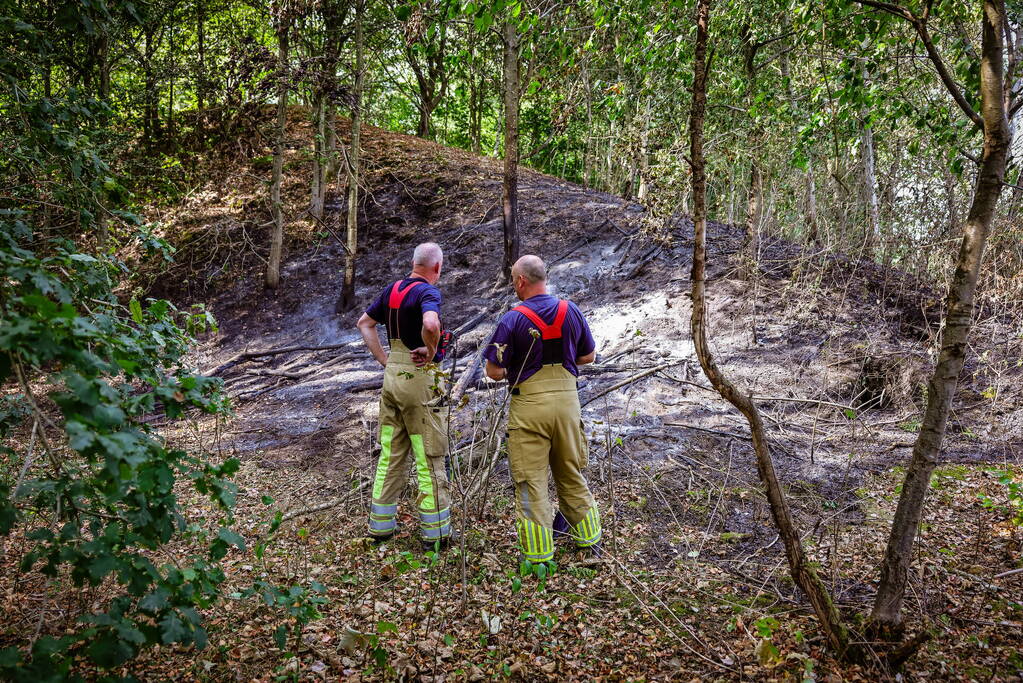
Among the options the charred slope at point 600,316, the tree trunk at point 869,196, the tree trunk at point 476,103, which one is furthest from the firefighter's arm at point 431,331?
the tree trunk at point 476,103

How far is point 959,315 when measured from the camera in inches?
112

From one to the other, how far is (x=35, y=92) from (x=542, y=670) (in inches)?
200

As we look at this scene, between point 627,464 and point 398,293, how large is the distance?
9.15 feet

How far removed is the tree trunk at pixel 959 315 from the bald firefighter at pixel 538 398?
6.03 feet

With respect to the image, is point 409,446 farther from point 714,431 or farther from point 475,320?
point 475,320

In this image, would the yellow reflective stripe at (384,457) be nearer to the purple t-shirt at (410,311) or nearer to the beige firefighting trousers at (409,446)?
the beige firefighting trousers at (409,446)

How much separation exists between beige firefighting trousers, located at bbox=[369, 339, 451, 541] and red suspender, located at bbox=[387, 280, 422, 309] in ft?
0.91

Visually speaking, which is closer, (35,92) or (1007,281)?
(35,92)

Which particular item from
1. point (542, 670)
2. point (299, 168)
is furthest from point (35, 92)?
point (299, 168)

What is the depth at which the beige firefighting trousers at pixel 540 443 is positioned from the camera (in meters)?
4.02

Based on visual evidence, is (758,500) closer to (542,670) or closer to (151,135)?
(542,670)

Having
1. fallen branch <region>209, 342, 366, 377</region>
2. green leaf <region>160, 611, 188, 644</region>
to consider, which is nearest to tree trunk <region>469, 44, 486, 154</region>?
fallen branch <region>209, 342, 366, 377</region>

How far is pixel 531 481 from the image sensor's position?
4051 mm

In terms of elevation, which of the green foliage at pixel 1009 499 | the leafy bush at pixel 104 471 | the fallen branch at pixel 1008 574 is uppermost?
the leafy bush at pixel 104 471
